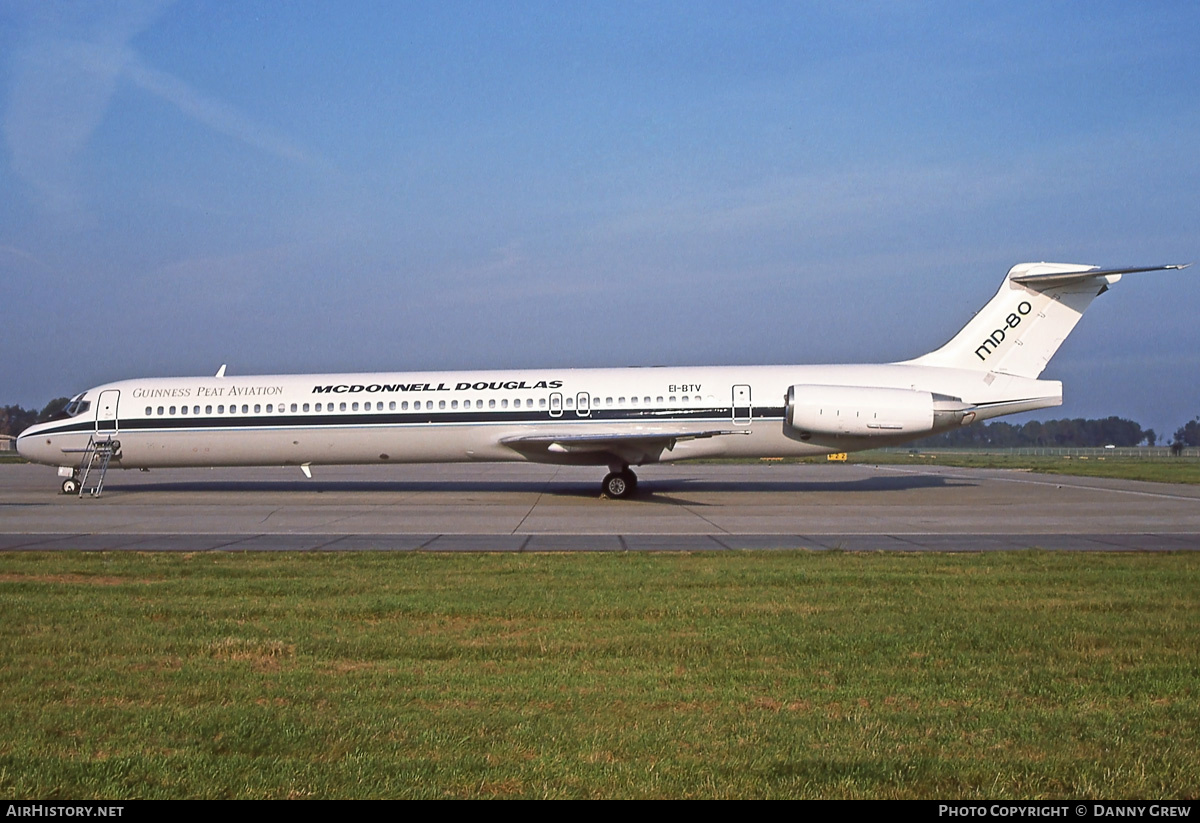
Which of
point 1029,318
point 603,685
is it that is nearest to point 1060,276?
point 1029,318

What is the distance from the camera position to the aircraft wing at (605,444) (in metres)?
23.2

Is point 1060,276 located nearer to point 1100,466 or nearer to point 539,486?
point 539,486

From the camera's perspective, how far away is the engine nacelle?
23.4m

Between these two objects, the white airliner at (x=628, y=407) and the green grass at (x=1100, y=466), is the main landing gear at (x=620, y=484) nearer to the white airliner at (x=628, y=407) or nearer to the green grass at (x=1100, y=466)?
the white airliner at (x=628, y=407)

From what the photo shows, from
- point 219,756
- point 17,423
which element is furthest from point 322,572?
point 17,423

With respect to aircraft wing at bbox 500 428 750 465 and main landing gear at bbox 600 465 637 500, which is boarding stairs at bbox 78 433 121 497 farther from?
main landing gear at bbox 600 465 637 500

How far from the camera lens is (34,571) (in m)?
11.6

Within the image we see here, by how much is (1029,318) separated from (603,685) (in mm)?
20959

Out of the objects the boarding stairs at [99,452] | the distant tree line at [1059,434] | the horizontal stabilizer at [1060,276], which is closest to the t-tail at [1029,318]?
the horizontal stabilizer at [1060,276]

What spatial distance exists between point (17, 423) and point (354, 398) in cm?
10149

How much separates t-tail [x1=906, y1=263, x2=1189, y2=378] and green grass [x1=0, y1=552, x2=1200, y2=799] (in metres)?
14.3

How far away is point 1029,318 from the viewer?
24.2 metres

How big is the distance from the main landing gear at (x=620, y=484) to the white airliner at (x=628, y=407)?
0.04m

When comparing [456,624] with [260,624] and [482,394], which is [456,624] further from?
[482,394]
